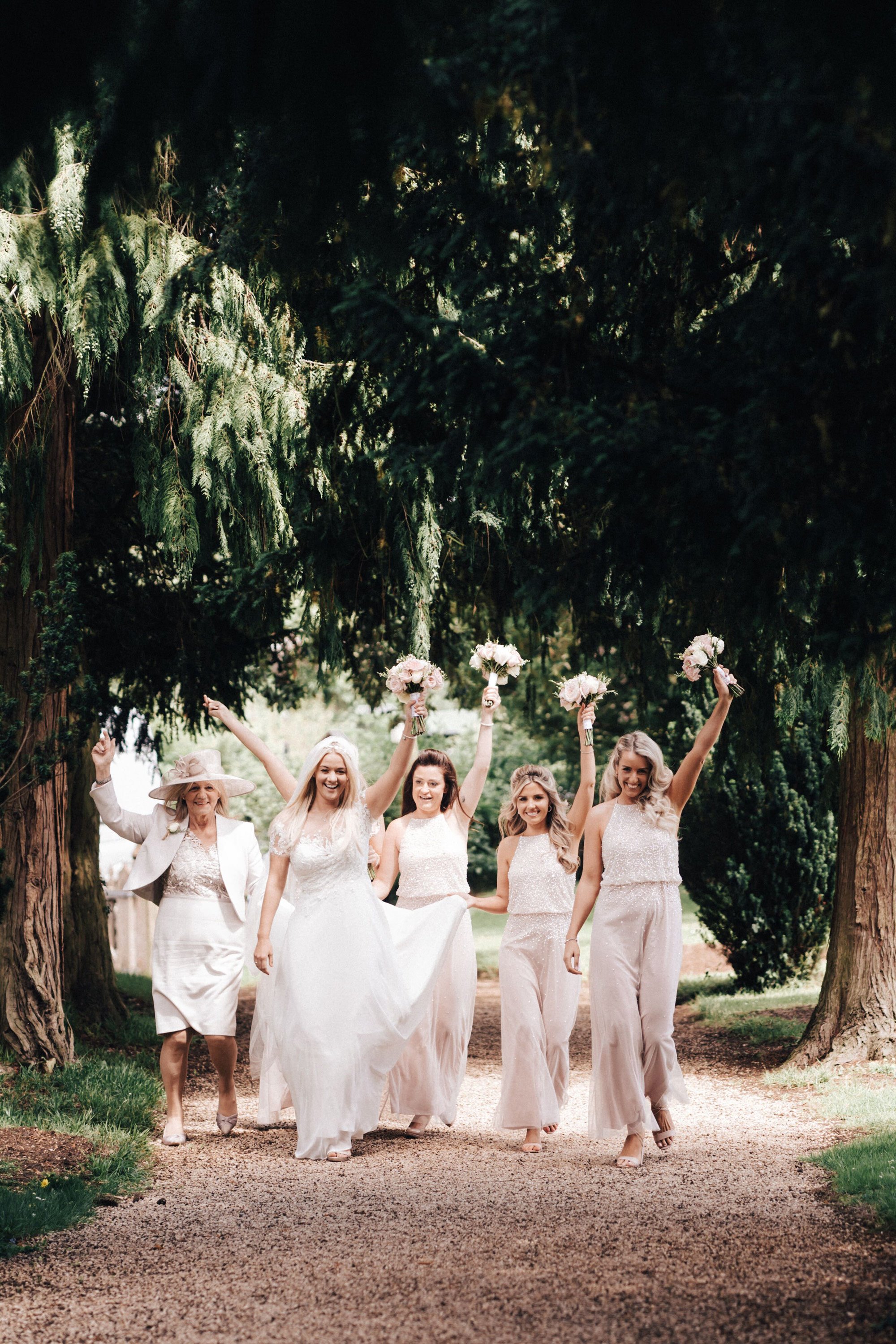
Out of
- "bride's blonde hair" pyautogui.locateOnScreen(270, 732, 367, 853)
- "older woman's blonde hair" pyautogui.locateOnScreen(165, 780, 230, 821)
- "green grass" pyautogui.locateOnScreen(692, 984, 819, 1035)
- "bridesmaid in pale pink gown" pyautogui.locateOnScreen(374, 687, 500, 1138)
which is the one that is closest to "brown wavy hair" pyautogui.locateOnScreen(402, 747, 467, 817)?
"bridesmaid in pale pink gown" pyautogui.locateOnScreen(374, 687, 500, 1138)

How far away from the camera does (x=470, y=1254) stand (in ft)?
14.6

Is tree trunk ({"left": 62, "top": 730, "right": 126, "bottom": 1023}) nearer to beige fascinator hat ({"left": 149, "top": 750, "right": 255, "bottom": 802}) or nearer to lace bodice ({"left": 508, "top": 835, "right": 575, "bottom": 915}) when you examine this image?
beige fascinator hat ({"left": 149, "top": 750, "right": 255, "bottom": 802})

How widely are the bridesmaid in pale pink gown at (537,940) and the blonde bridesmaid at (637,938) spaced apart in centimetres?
30

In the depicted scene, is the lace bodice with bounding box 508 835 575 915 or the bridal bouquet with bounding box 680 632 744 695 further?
the lace bodice with bounding box 508 835 575 915

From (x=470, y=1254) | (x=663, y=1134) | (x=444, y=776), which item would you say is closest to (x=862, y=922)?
(x=663, y=1134)

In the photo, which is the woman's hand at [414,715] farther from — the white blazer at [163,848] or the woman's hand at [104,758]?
the woman's hand at [104,758]

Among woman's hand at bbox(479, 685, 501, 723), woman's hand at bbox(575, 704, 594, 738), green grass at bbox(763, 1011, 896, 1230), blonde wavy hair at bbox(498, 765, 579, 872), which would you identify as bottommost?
green grass at bbox(763, 1011, 896, 1230)

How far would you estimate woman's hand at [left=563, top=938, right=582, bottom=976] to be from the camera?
623 cm

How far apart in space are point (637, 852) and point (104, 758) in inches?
115

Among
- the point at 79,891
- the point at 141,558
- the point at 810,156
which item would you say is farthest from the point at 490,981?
the point at 810,156

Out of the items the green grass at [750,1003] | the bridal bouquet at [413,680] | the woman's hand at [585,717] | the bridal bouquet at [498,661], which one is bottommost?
the green grass at [750,1003]

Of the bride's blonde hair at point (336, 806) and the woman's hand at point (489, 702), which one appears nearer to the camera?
the bride's blonde hair at point (336, 806)

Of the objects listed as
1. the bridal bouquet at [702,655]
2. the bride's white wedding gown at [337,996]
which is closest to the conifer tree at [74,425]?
the bride's white wedding gown at [337,996]

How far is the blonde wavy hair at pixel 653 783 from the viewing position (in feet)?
20.5
